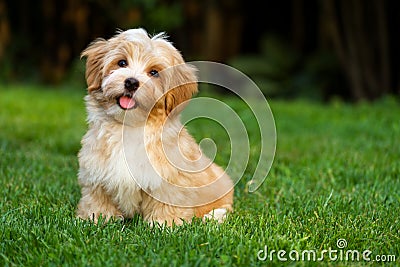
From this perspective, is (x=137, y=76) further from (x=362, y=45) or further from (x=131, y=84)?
(x=362, y=45)

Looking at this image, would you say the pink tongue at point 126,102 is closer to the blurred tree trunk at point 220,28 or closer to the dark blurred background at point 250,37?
the dark blurred background at point 250,37

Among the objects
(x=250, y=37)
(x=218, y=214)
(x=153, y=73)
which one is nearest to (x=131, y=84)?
(x=153, y=73)

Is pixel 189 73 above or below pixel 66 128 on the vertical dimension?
above

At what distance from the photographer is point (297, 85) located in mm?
12992

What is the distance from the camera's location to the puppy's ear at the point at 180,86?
3445 millimetres

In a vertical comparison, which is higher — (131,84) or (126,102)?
(131,84)

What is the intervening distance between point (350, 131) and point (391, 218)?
3812mm

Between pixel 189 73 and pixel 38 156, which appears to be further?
pixel 38 156

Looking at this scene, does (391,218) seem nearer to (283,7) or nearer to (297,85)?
(297,85)

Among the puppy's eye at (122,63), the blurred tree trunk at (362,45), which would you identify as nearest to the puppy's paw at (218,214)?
the puppy's eye at (122,63)

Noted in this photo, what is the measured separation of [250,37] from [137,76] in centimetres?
1197

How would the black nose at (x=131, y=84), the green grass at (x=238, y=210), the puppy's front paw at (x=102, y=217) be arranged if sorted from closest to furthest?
1. the green grass at (x=238, y=210)
2. the black nose at (x=131, y=84)
3. the puppy's front paw at (x=102, y=217)

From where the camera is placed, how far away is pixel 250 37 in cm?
1502

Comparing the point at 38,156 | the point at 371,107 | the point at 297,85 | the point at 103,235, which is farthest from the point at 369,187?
the point at 297,85
